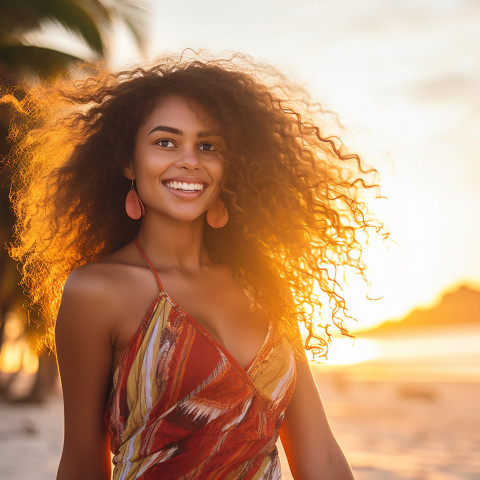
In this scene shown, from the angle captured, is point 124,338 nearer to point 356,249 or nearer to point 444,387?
point 356,249

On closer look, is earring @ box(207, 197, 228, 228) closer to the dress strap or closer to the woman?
the woman

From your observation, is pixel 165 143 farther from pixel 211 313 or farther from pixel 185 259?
pixel 211 313

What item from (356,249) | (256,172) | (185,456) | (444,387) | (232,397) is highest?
(256,172)

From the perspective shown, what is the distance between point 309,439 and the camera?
2416 mm

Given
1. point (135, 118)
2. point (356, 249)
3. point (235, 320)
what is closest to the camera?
point (235, 320)

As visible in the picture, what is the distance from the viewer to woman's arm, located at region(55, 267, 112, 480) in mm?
2137

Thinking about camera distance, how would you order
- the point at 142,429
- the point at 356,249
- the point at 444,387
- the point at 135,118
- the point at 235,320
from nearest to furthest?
the point at 142,429
the point at 235,320
the point at 135,118
the point at 356,249
the point at 444,387

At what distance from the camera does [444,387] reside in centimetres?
2209

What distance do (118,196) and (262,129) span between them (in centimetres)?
62

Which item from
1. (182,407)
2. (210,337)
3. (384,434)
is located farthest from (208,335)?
(384,434)

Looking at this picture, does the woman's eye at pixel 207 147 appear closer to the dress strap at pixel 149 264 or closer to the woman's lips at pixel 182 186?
the woman's lips at pixel 182 186

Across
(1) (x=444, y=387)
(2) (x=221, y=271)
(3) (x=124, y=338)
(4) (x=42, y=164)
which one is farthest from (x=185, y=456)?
(1) (x=444, y=387)

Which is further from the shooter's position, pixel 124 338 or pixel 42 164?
pixel 42 164

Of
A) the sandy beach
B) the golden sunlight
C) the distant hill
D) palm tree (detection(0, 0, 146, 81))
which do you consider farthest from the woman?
the distant hill
